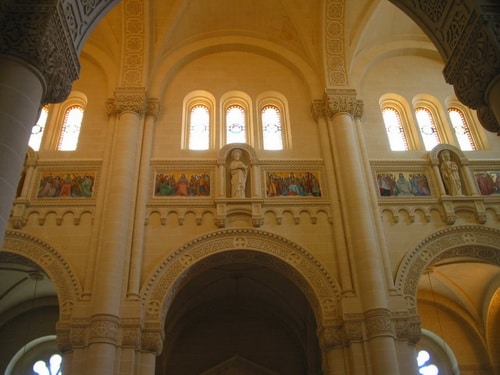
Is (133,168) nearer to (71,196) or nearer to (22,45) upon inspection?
(71,196)

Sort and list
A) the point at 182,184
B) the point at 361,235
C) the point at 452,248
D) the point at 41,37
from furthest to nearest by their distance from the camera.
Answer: the point at 182,184 → the point at 452,248 → the point at 361,235 → the point at 41,37

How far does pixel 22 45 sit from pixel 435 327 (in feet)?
56.4

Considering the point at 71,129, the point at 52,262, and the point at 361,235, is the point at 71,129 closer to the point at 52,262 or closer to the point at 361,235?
the point at 52,262

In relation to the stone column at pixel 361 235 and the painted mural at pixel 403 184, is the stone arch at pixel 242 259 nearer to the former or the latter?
the stone column at pixel 361 235

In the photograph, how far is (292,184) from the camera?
1496cm

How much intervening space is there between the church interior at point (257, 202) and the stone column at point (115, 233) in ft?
0.16

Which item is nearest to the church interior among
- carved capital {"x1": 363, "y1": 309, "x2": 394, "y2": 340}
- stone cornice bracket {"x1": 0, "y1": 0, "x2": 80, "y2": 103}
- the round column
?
carved capital {"x1": 363, "y1": 309, "x2": 394, "y2": 340}

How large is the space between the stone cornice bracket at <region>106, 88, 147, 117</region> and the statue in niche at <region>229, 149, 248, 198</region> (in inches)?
121

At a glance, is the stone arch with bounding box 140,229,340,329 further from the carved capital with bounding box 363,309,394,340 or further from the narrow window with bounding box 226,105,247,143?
the narrow window with bounding box 226,105,247,143

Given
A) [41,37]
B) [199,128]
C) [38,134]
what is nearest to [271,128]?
[199,128]

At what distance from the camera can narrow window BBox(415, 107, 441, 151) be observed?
1653cm

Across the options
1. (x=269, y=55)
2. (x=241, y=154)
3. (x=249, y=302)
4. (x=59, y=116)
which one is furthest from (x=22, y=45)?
(x=249, y=302)

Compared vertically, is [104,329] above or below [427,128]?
below

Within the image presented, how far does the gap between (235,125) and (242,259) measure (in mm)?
4441
